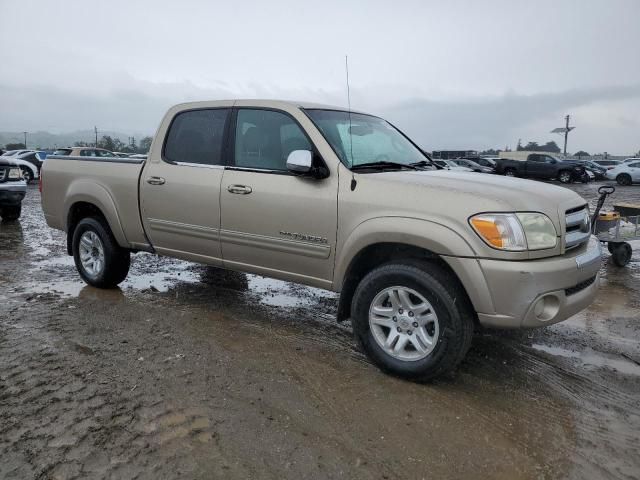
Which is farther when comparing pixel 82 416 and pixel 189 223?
pixel 189 223

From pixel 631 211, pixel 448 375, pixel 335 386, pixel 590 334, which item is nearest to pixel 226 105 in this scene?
pixel 335 386

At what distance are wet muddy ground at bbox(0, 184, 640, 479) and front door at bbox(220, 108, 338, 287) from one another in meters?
0.65

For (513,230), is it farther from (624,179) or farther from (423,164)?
(624,179)

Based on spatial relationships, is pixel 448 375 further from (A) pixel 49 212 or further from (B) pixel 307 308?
(A) pixel 49 212

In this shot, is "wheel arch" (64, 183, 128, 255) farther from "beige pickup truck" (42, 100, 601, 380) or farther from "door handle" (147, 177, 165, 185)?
"door handle" (147, 177, 165, 185)

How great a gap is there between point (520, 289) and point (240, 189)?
7.37ft

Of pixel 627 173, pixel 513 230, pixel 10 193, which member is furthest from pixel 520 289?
pixel 627 173

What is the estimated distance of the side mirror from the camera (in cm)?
358

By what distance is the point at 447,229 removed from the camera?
123 inches


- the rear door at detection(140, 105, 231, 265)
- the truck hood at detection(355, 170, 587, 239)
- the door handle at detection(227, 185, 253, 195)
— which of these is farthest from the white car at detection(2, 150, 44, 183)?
the truck hood at detection(355, 170, 587, 239)

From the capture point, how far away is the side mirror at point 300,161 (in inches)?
141

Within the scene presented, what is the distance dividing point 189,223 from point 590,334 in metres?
3.68

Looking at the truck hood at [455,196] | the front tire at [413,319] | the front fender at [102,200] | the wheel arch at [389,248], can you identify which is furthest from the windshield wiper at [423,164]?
the front fender at [102,200]

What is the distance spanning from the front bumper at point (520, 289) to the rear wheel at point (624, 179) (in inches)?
1164
